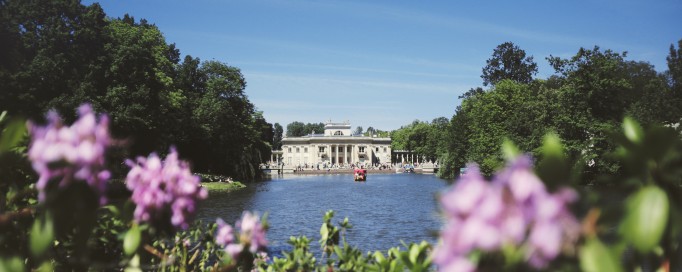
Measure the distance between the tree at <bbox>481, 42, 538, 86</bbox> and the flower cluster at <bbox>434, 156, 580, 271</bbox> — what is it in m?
79.6

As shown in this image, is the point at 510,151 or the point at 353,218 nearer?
the point at 510,151

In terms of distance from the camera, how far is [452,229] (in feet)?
4.80

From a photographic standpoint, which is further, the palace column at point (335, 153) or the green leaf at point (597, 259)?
the palace column at point (335, 153)

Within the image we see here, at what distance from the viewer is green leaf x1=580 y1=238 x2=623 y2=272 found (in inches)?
58.9

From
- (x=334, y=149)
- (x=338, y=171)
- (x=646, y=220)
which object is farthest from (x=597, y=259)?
(x=334, y=149)

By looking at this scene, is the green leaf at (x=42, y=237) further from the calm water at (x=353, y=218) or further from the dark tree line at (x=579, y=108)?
the dark tree line at (x=579, y=108)

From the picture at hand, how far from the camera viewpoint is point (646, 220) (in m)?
1.53

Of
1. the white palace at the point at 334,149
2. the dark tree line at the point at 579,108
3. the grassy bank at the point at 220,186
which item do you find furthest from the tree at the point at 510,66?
the white palace at the point at 334,149

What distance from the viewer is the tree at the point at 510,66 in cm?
7775

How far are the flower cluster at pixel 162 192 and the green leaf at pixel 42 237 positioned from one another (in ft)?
1.75

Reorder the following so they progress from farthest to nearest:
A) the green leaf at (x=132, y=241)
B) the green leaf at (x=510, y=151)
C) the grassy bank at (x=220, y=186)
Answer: the grassy bank at (x=220, y=186) < the green leaf at (x=132, y=241) < the green leaf at (x=510, y=151)

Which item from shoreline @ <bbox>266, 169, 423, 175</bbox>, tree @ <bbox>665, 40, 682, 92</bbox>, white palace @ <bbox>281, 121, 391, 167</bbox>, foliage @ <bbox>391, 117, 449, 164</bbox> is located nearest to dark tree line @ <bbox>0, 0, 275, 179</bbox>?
tree @ <bbox>665, 40, 682, 92</bbox>

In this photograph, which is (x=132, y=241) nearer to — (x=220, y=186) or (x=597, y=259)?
(x=597, y=259)

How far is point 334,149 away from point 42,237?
150 m
